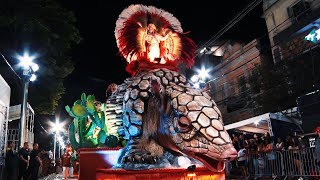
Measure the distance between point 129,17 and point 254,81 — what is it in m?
13.3

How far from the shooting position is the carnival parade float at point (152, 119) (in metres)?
3.19

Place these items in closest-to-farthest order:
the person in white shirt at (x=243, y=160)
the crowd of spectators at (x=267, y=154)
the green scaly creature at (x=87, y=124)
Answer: the green scaly creature at (x=87, y=124) < the crowd of spectators at (x=267, y=154) < the person in white shirt at (x=243, y=160)

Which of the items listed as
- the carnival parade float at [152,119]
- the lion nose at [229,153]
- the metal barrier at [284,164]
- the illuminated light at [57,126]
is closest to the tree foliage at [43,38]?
the illuminated light at [57,126]

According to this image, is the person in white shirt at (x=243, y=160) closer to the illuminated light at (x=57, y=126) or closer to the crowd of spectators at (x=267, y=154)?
the crowd of spectators at (x=267, y=154)

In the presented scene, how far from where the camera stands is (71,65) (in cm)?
1709

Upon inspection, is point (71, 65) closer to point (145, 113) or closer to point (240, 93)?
point (240, 93)

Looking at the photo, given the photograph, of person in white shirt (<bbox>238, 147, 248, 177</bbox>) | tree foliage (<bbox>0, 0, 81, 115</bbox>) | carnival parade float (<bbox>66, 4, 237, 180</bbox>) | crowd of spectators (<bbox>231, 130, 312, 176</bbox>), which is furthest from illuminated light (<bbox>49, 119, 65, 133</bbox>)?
carnival parade float (<bbox>66, 4, 237, 180</bbox>)

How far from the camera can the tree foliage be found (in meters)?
13.7

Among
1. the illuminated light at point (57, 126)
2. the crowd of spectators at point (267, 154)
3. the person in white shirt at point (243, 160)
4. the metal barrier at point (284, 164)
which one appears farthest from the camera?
the illuminated light at point (57, 126)

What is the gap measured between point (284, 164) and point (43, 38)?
11325 millimetres

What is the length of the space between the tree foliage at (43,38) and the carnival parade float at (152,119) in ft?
33.2

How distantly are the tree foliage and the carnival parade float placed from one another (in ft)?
33.2

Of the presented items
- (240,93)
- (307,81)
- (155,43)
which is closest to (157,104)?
(155,43)

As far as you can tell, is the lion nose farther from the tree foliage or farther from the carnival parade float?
the tree foliage
